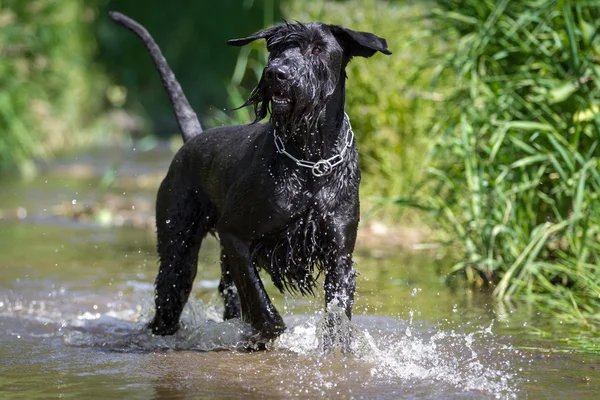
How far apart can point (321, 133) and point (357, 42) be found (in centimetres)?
44

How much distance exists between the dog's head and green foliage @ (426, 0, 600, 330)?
59.8 inches

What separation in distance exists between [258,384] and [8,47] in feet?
32.1

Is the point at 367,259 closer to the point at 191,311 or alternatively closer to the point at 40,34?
the point at 191,311

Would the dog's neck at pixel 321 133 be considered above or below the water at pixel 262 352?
above

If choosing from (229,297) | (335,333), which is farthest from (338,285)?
(229,297)

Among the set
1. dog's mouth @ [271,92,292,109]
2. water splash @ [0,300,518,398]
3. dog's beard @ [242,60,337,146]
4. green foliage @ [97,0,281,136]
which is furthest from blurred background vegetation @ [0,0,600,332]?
green foliage @ [97,0,281,136]

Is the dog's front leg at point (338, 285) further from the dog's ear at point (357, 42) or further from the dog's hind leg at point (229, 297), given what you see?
the dog's hind leg at point (229, 297)

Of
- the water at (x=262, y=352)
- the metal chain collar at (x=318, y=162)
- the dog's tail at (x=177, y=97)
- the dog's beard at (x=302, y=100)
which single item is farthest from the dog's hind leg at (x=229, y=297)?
the dog's beard at (x=302, y=100)

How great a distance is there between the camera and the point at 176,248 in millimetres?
5176

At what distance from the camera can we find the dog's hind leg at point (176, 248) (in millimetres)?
5168

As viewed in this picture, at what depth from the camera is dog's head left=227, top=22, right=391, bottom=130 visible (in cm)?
413

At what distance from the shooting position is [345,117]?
4.55 metres

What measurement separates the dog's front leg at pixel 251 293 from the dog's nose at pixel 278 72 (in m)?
0.83

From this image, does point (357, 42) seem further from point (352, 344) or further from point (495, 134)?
point (495, 134)
